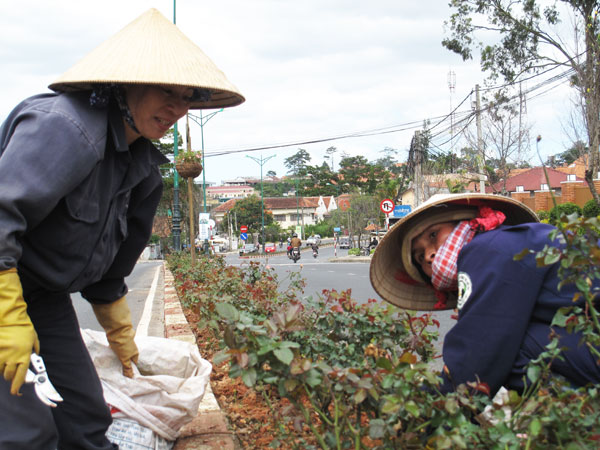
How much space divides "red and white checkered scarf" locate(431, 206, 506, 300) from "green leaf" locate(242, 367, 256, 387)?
788 mm

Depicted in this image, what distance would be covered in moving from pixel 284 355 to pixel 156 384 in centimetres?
128

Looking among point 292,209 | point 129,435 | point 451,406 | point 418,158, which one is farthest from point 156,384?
point 292,209

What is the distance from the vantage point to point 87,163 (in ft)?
5.98

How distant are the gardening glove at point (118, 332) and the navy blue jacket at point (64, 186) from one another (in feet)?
1.40

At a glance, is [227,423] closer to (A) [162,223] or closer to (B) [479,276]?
(B) [479,276]

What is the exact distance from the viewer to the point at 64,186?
1.75 meters

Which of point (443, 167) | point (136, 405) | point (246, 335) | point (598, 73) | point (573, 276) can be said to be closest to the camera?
point (573, 276)

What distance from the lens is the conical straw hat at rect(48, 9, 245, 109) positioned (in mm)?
1926

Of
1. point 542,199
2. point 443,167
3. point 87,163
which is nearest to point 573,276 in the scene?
point 87,163

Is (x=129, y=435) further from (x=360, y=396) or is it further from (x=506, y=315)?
(x=506, y=315)

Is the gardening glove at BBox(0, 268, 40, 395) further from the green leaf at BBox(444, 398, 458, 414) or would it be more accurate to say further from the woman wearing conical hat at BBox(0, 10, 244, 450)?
the green leaf at BBox(444, 398, 458, 414)

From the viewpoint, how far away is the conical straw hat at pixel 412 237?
203 centimetres

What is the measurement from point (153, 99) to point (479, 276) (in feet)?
4.10

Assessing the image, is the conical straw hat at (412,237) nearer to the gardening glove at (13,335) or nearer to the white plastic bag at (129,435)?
the white plastic bag at (129,435)
